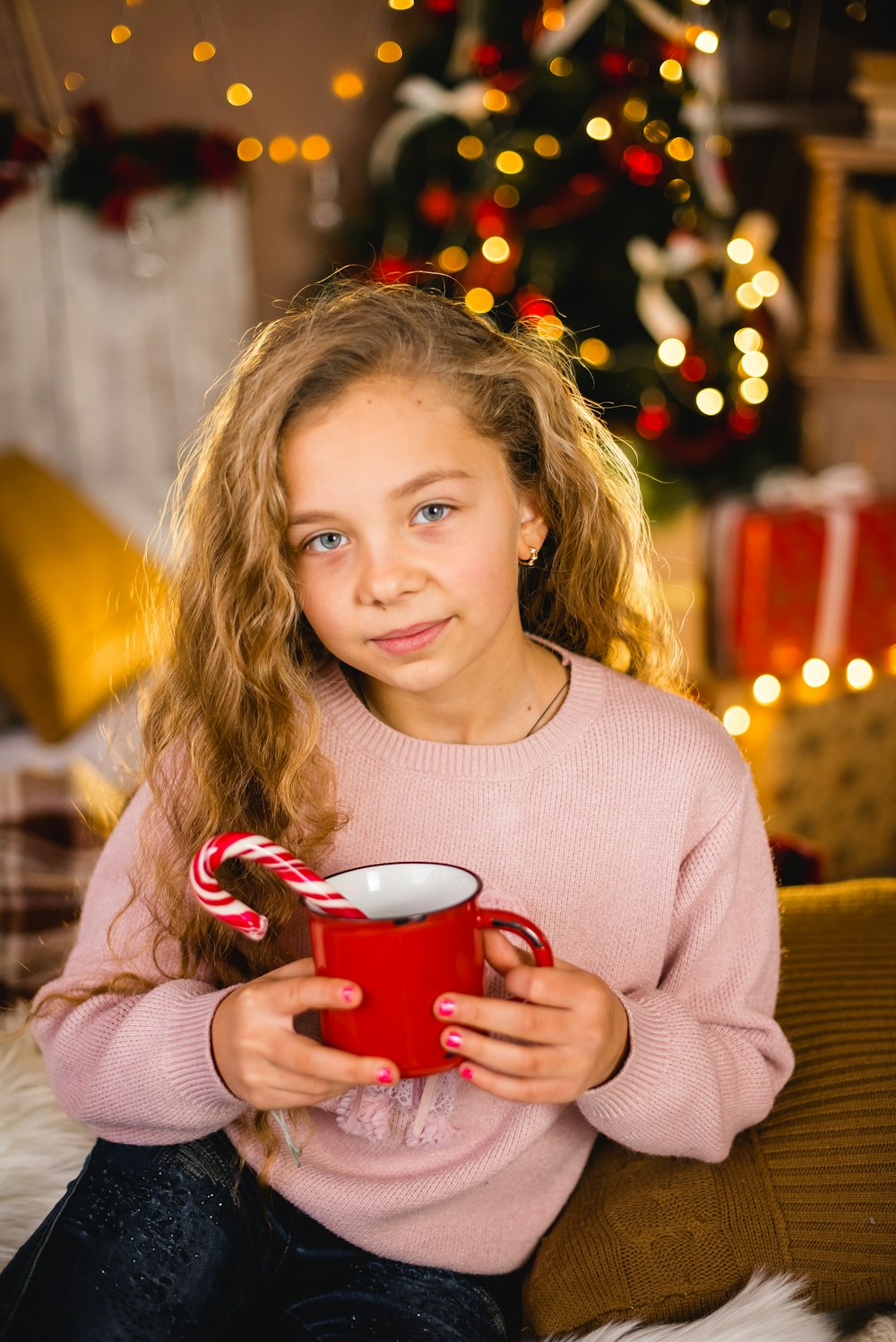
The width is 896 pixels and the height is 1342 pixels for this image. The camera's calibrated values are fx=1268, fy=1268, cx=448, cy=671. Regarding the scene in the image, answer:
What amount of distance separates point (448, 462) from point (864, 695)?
207 cm

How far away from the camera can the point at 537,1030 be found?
34.6 inches

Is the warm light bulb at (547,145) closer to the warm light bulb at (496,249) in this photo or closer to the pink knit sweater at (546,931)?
the warm light bulb at (496,249)

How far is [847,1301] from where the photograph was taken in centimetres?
108

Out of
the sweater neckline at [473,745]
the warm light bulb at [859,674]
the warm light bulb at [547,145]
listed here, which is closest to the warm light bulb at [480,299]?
the warm light bulb at [547,145]

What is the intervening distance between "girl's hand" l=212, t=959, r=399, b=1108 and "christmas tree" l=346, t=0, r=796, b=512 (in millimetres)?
2182

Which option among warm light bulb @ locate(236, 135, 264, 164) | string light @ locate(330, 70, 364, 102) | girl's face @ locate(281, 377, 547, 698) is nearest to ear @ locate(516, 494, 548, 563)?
girl's face @ locate(281, 377, 547, 698)

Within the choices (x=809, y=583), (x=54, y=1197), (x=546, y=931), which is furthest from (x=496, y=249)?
(x=54, y=1197)

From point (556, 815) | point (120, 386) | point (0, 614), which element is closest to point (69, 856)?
point (0, 614)

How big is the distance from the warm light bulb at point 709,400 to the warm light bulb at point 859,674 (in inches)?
27.0

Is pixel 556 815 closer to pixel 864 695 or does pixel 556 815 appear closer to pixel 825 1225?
pixel 825 1225

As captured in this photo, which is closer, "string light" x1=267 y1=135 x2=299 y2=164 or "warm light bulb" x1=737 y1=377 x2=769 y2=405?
"warm light bulb" x1=737 y1=377 x2=769 y2=405

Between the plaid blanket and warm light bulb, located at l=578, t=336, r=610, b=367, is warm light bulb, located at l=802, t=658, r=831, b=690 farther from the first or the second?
the plaid blanket

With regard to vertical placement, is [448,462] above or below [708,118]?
below

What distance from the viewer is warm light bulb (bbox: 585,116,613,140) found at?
9.48 feet
